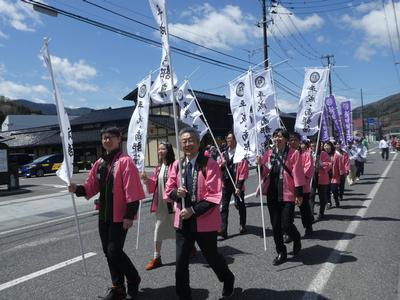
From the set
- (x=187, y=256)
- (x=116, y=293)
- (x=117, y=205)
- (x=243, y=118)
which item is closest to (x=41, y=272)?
(x=116, y=293)

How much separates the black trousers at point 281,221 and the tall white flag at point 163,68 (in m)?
2.13

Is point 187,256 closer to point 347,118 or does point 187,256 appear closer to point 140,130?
point 140,130

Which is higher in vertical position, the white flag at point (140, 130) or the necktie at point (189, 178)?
the white flag at point (140, 130)

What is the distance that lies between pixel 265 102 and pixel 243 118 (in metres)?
0.54

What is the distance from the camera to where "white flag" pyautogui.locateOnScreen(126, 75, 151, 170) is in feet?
19.8

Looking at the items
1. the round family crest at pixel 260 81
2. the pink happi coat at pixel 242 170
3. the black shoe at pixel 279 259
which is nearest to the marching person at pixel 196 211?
the black shoe at pixel 279 259

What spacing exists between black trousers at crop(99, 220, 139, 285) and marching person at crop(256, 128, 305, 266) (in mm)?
1987

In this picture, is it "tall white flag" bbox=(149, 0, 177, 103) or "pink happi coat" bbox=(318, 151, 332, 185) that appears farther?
"pink happi coat" bbox=(318, 151, 332, 185)

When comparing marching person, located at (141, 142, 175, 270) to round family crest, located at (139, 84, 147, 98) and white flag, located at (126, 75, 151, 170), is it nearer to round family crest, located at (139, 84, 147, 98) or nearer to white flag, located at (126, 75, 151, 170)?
white flag, located at (126, 75, 151, 170)

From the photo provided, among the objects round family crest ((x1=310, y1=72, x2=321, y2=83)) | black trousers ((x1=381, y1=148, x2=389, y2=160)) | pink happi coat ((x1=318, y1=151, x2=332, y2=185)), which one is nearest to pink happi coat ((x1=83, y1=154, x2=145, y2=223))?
round family crest ((x1=310, y1=72, x2=321, y2=83))

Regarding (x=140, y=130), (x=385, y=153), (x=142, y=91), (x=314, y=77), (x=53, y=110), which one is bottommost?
(x=385, y=153)

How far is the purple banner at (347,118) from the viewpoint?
15.7 m

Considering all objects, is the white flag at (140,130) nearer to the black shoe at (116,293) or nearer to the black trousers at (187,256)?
the black shoe at (116,293)

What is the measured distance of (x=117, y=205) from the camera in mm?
3820
